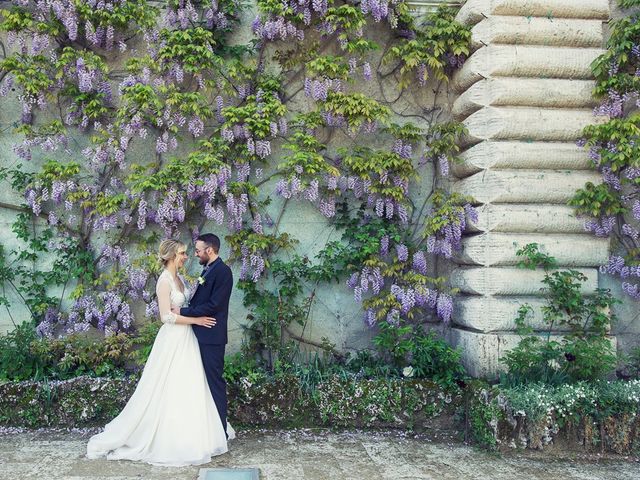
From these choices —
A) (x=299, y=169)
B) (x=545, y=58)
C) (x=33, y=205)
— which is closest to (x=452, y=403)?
(x=299, y=169)

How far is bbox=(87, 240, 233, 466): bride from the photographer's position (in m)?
4.12

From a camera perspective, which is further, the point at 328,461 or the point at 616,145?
the point at 616,145

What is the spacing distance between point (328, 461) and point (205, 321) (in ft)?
4.43

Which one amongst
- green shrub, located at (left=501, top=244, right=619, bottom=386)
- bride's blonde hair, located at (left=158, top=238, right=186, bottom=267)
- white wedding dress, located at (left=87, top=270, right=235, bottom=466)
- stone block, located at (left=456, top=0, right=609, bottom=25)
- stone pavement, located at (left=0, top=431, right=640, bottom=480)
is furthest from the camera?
stone block, located at (left=456, top=0, right=609, bottom=25)

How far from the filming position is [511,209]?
16.9 feet

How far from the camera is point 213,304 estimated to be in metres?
4.31

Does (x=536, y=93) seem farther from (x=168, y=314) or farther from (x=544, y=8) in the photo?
(x=168, y=314)

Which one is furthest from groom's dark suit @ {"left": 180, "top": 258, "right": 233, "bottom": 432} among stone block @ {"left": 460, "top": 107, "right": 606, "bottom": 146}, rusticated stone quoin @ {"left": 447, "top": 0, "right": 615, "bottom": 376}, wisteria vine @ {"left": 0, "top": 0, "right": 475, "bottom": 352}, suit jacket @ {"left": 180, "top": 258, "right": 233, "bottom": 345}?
stone block @ {"left": 460, "top": 107, "right": 606, "bottom": 146}

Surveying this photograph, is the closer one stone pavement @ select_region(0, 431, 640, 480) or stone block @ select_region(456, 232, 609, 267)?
→ stone pavement @ select_region(0, 431, 640, 480)

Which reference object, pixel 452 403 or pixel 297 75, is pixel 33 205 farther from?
pixel 452 403

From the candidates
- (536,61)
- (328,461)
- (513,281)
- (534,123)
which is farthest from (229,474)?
(536,61)

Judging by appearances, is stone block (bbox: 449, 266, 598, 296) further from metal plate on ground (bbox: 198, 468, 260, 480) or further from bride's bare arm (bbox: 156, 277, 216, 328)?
metal plate on ground (bbox: 198, 468, 260, 480)

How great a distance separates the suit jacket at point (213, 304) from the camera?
432 centimetres

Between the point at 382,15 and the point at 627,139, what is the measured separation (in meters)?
2.50
